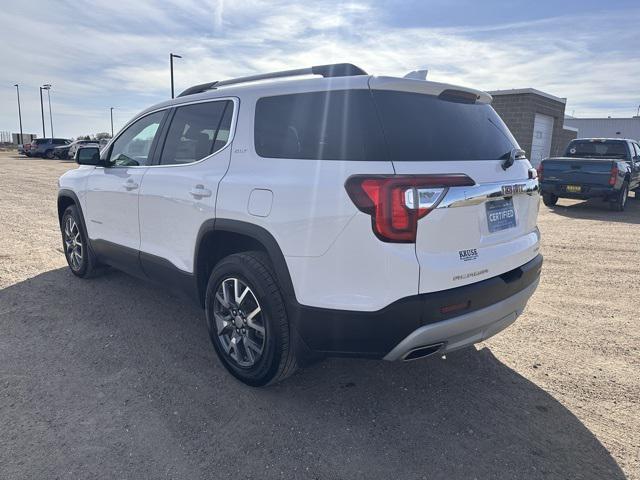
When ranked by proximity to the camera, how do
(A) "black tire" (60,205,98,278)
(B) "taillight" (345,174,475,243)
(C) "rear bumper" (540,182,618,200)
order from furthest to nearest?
(C) "rear bumper" (540,182,618,200)
(A) "black tire" (60,205,98,278)
(B) "taillight" (345,174,475,243)

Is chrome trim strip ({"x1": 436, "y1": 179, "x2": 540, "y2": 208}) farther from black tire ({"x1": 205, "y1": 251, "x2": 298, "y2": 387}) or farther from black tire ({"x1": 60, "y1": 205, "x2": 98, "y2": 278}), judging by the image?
black tire ({"x1": 60, "y1": 205, "x2": 98, "y2": 278})

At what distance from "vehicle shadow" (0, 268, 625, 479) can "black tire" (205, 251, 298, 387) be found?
17cm

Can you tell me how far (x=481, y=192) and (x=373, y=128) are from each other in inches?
27.2

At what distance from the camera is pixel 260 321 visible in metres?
2.92

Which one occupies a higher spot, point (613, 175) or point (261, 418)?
point (613, 175)

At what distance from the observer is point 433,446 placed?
2.57m

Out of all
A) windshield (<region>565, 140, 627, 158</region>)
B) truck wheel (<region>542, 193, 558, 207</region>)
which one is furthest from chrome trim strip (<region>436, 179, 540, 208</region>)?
windshield (<region>565, 140, 627, 158</region>)

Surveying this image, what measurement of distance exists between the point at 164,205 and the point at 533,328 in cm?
327

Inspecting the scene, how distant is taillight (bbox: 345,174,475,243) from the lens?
90.7 inches

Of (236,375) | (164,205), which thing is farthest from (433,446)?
(164,205)

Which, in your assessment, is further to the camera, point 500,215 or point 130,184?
point 130,184

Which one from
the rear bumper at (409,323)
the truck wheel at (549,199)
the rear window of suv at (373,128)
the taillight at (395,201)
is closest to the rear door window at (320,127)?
the rear window of suv at (373,128)

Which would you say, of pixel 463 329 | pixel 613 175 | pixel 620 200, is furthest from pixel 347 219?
pixel 620 200

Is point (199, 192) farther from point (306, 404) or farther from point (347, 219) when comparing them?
point (306, 404)
